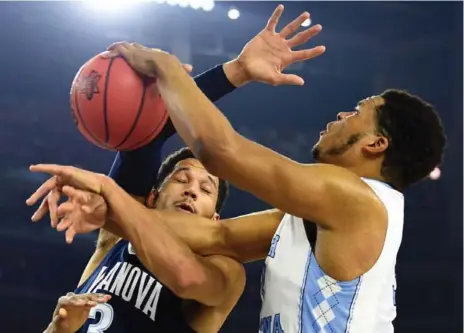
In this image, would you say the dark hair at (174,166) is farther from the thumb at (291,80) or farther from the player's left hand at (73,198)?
the player's left hand at (73,198)

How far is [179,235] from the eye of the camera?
6.32ft

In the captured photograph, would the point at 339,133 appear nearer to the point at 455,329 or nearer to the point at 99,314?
the point at 99,314

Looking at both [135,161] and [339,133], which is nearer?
[339,133]

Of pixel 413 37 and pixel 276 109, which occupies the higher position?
pixel 413 37

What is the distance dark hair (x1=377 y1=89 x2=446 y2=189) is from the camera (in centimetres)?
178

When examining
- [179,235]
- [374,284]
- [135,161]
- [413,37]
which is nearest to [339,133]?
[374,284]

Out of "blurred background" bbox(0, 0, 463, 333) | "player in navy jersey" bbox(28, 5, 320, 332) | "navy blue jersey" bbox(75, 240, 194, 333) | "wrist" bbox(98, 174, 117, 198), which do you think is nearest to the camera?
"wrist" bbox(98, 174, 117, 198)

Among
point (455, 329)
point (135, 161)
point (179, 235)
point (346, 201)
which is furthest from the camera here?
point (455, 329)

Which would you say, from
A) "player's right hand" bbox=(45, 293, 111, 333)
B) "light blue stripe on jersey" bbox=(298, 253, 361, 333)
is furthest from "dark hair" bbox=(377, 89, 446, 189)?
"player's right hand" bbox=(45, 293, 111, 333)

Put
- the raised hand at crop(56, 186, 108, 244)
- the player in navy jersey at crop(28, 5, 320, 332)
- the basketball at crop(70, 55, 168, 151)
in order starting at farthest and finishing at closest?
the player in navy jersey at crop(28, 5, 320, 332), the basketball at crop(70, 55, 168, 151), the raised hand at crop(56, 186, 108, 244)

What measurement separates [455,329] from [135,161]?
172 inches

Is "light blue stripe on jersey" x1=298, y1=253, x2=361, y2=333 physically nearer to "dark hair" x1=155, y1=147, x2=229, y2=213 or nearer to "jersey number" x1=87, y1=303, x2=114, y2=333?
"jersey number" x1=87, y1=303, x2=114, y2=333

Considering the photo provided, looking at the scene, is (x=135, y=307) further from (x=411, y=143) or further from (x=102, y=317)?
(x=411, y=143)

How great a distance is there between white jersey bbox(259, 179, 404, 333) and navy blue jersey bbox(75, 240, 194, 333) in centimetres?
39
